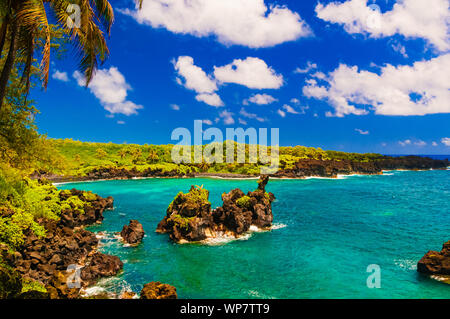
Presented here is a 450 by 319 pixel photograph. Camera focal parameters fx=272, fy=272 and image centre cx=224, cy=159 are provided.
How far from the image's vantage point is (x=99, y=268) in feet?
→ 72.9

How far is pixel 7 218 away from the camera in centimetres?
2228

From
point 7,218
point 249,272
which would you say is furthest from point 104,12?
point 249,272

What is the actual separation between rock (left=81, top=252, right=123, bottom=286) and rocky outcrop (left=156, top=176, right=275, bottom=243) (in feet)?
30.6

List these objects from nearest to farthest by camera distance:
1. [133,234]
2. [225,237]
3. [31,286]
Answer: [31,286], [133,234], [225,237]

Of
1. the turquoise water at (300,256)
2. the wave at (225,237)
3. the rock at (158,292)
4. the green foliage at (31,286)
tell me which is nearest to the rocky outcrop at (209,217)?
the wave at (225,237)

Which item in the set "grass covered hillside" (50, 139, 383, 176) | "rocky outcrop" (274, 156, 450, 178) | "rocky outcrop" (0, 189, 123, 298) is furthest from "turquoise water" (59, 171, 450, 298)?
"grass covered hillside" (50, 139, 383, 176)

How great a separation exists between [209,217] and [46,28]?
26744 mm

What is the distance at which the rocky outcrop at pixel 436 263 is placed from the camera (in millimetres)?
22814

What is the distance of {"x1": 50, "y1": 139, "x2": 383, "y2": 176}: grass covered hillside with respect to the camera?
112250mm

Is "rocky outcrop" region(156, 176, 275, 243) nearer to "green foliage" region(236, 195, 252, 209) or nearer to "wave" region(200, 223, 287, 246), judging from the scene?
"green foliage" region(236, 195, 252, 209)

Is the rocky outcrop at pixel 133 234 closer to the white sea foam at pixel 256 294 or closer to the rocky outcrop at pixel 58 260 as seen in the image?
the rocky outcrop at pixel 58 260

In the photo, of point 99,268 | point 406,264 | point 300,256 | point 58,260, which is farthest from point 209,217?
point 406,264

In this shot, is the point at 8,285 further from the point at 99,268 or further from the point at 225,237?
the point at 225,237

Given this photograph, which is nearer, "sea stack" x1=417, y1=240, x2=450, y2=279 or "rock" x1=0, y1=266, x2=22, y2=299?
"rock" x1=0, y1=266, x2=22, y2=299
